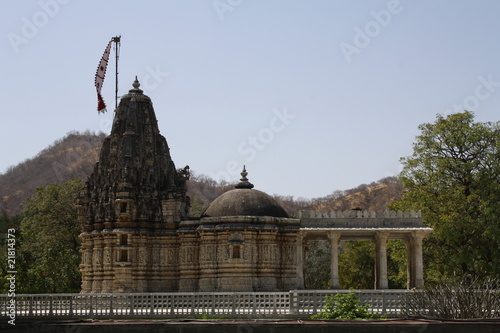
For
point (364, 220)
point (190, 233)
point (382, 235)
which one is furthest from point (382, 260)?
point (190, 233)

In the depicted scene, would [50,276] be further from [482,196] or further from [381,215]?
[482,196]

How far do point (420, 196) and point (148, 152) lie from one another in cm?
1629

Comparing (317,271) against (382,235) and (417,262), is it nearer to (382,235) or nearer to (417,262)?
(417,262)

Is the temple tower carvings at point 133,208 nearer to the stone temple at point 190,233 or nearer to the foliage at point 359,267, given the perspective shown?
the stone temple at point 190,233

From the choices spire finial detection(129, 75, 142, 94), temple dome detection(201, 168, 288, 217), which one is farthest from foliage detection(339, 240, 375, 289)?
spire finial detection(129, 75, 142, 94)

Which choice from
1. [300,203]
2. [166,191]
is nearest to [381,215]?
[166,191]

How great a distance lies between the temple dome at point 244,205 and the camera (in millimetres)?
35094

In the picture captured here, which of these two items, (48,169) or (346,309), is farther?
(48,169)

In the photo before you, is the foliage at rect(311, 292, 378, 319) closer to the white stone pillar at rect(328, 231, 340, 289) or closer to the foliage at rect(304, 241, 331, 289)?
the white stone pillar at rect(328, 231, 340, 289)

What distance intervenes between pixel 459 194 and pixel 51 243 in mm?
30106

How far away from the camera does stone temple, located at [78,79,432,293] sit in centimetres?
3441

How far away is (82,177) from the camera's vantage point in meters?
129

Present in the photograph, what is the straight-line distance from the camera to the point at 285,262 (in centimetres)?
3506

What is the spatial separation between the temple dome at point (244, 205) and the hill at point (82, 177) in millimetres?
80198
